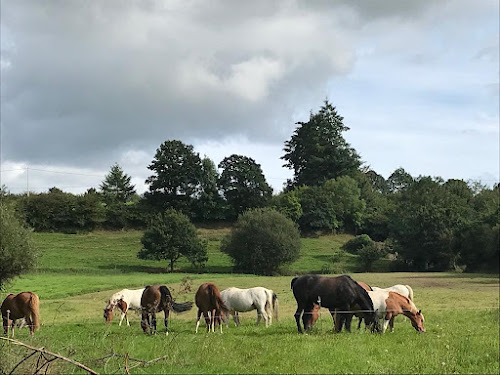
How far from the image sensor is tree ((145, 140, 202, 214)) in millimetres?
84875

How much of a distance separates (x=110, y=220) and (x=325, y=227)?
33.4 m

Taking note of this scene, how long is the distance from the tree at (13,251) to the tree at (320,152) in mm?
76537

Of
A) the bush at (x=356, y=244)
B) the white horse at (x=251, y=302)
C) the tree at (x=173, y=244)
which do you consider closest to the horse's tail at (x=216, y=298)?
the white horse at (x=251, y=302)

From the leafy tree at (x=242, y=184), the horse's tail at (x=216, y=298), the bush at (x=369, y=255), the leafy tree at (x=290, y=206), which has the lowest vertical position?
the bush at (x=369, y=255)

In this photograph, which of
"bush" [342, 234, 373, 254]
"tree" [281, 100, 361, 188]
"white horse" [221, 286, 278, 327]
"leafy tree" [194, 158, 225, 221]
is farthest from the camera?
"tree" [281, 100, 361, 188]

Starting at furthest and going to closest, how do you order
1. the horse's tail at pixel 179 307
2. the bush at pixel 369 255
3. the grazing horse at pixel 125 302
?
the bush at pixel 369 255
the grazing horse at pixel 125 302
the horse's tail at pixel 179 307

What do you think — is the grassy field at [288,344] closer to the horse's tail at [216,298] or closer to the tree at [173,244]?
the horse's tail at [216,298]

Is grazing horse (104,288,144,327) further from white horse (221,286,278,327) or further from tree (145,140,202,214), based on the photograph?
tree (145,140,202,214)

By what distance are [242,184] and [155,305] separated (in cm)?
7329

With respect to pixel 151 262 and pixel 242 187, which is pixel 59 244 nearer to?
pixel 151 262

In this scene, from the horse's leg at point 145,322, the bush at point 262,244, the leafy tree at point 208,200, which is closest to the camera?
the horse's leg at point 145,322

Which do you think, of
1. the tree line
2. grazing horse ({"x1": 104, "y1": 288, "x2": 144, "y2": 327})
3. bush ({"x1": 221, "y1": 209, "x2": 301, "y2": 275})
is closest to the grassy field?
grazing horse ({"x1": 104, "y1": 288, "x2": 144, "y2": 327})

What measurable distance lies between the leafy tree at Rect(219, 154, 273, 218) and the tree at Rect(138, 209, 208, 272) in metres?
25.7

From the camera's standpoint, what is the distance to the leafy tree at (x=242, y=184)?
8794 cm
